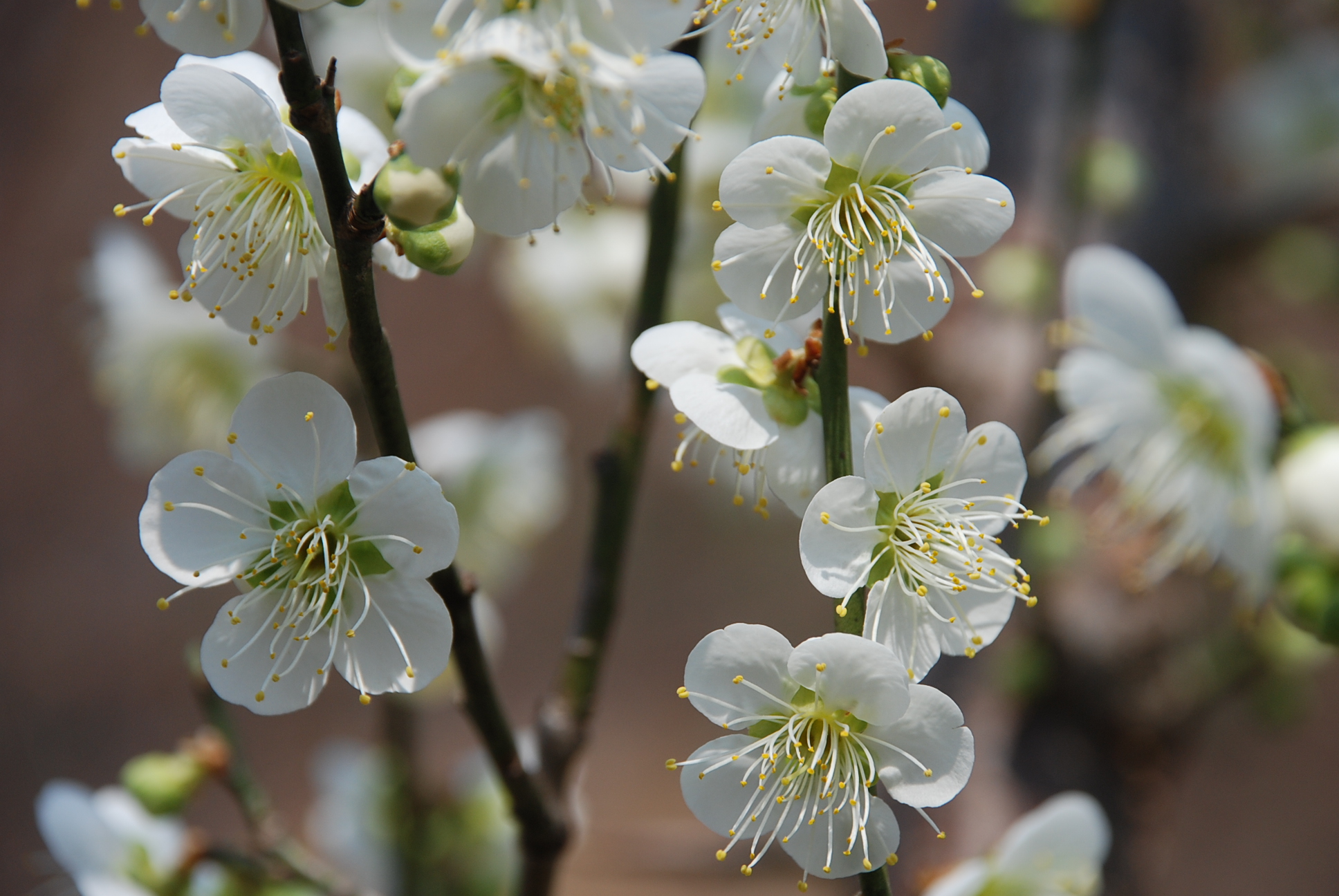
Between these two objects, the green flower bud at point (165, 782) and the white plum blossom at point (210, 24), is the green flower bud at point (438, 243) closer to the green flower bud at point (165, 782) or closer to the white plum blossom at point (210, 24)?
the white plum blossom at point (210, 24)

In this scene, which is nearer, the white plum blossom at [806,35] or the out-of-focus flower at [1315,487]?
the white plum blossom at [806,35]

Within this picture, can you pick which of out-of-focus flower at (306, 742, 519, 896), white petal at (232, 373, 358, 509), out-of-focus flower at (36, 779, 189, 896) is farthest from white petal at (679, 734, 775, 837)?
out-of-focus flower at (306, 742, 519, 896)

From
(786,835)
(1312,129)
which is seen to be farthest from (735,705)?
(1312,129)

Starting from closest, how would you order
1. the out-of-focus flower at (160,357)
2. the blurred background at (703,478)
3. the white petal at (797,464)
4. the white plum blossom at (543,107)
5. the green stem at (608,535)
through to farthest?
1. the white plum blossom at (543,107)
2. the white petal at (797,464)
3. the green stem at (608,535)
4. the out-of-focus flower at (160,357)
5. the blurred background at (703,478)

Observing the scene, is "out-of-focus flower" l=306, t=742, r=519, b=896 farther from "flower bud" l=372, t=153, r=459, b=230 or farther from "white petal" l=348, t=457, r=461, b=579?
"flower bud" l=372, t=153, r=459, b=230

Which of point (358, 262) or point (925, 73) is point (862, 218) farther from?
point (358, 262)

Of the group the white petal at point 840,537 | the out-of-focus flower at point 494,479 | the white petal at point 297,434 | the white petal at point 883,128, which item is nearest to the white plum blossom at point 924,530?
the white petal at point 840,537
